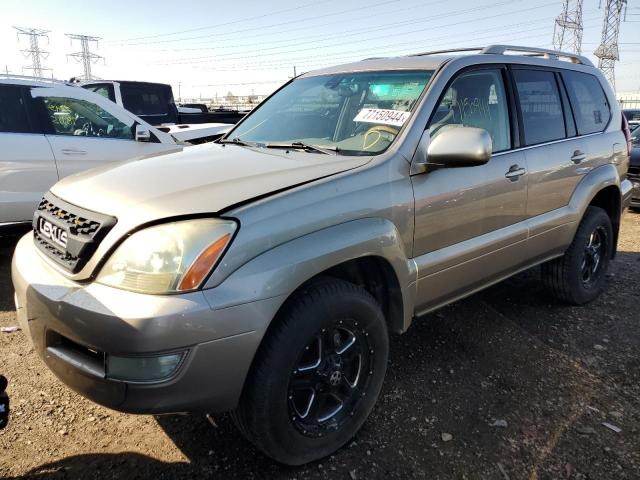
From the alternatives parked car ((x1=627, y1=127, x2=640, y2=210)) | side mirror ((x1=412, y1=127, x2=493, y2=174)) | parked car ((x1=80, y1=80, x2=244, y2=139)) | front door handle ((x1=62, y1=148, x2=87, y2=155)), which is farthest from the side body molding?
parked car ((x1=80, y1=80, x2=244, y2=139))

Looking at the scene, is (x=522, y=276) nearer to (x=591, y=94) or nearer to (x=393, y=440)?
(x=591, y=94)

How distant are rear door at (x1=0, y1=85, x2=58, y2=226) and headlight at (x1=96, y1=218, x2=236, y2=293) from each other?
3.50 m

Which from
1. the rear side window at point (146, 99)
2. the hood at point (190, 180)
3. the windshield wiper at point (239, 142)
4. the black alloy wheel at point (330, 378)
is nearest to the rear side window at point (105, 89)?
the rear side window at point (146, 99)

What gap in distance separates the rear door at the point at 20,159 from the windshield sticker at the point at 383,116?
3.51m

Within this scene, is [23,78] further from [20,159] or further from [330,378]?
[330,378]

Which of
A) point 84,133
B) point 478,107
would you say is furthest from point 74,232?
point 84,133

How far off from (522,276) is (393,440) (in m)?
2.97

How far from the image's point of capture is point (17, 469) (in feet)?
7.41

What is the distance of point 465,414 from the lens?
107 inches

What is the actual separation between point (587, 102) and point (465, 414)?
9.16 ft

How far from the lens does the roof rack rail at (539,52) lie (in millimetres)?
3354

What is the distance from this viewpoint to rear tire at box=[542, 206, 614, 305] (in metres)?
3.97

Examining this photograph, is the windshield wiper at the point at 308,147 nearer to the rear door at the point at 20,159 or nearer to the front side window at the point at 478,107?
the front side window at the point at 478,107

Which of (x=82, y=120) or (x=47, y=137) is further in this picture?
(x=82, y=120)
